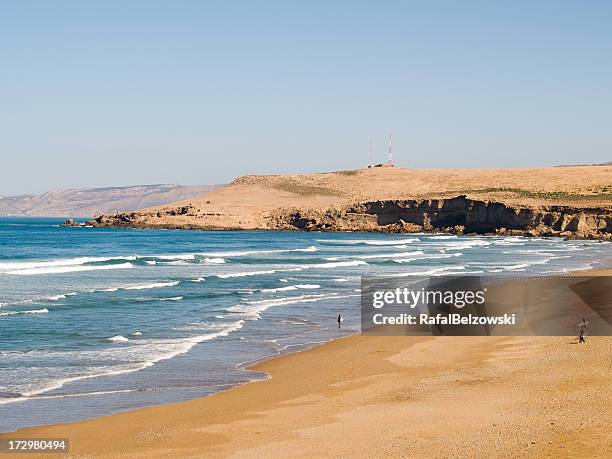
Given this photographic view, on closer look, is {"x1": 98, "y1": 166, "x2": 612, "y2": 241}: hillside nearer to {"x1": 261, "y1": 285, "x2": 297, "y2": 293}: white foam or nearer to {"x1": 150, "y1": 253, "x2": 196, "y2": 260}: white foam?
{"x1": 150, "y1": 253, "x2": 196, "y2": 260}: white foam

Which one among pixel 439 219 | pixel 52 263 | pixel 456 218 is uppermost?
pixel 456 218

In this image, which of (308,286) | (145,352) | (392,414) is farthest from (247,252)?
(392,414)

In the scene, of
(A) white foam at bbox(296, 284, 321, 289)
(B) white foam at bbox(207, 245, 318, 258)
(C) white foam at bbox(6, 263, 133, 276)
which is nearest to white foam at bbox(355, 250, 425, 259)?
(B) white foam at bbox(207, 245, 318, 258)

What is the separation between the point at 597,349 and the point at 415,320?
10940 mm

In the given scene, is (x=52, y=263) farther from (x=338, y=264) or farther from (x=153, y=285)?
(x=338, y=264)

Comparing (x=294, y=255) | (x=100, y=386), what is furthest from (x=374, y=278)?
(x=100, y=386)

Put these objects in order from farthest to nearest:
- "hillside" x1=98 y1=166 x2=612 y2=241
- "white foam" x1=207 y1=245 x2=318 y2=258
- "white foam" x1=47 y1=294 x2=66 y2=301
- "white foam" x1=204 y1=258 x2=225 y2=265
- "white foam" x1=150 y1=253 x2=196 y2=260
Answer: "hillside" x1=98 y1=166 x2=612 y2=241 → "white foam" x1=207 y1=245 x2=318 y2=258 → "white foam" x1=150 y1=253 x2=196 y2=260 → "white foam" x1=204 y1=258 x2=225 y2=265 → "white foam" x1=47 y1=294 x2=66 y2=301

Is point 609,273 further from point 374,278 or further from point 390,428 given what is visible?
point 390,428

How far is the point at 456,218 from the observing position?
4641 inches

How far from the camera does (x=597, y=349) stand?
23188mm

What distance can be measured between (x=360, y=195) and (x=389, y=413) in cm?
12876

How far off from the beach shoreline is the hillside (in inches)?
3333

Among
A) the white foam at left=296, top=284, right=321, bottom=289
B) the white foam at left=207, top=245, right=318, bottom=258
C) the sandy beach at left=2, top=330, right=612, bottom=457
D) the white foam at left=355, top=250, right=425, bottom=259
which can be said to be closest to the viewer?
the sandy beach at left=2, top=330, right=612, bottom=457

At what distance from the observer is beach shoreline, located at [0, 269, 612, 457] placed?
14906 millimetres
